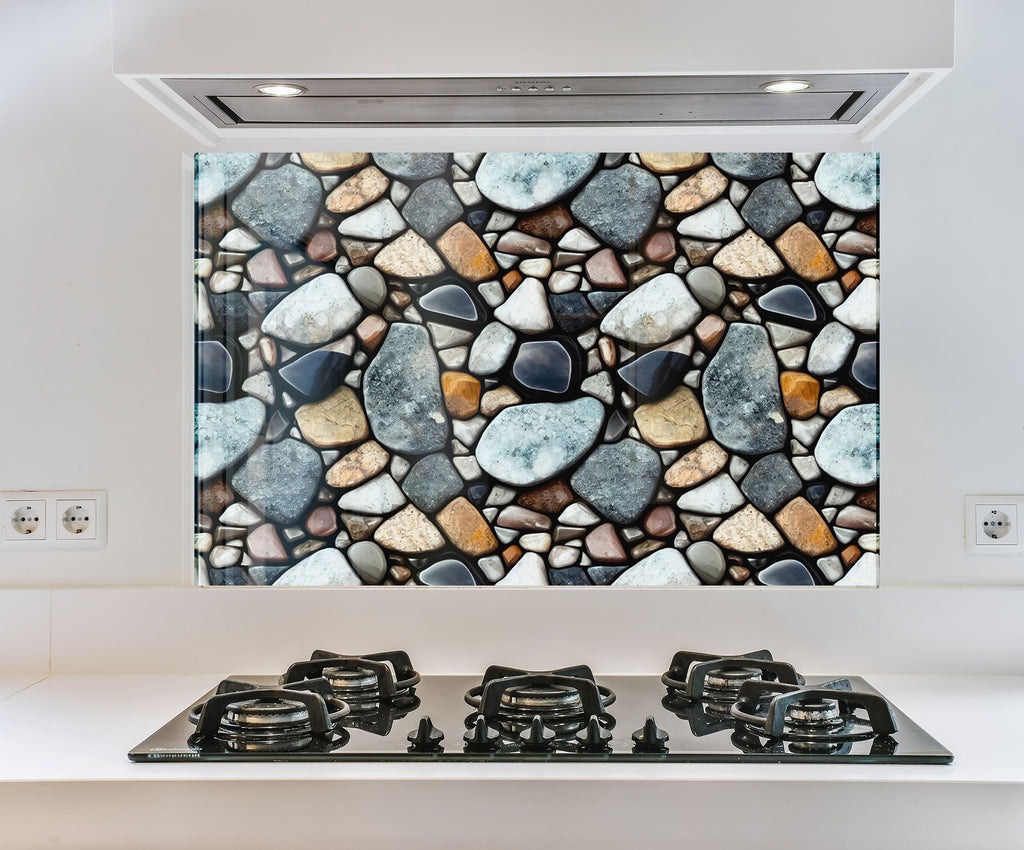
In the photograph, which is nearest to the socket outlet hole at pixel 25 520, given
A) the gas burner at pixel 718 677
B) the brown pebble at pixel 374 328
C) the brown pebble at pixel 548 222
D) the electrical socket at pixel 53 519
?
the electrical socket at pixel 53 519

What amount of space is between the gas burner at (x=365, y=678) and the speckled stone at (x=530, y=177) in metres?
0.77

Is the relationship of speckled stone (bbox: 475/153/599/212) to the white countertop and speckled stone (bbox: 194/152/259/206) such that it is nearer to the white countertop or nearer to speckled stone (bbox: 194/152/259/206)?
speckled stone (bbox: 194/152/259/206)

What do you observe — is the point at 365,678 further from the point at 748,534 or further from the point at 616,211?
the point at 616,211

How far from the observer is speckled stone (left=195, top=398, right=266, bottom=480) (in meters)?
1.41

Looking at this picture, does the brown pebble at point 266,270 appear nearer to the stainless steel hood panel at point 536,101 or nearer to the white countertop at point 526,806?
the stainless steel hood panel at point 536,101

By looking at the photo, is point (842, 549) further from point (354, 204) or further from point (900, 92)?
point (354, 204)

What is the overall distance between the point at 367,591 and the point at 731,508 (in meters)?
0.63

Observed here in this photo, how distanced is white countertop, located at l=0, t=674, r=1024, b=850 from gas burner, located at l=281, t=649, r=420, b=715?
224 mm

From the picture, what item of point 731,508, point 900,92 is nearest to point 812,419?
point 731,508

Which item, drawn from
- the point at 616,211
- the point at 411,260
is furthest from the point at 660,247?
the point at 411,260

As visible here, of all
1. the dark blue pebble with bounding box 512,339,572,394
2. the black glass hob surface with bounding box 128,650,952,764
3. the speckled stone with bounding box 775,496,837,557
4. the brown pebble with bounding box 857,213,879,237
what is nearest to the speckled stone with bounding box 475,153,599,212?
the dark blue pebble with bounding box 512,339,572,394

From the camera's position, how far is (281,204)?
4.65 ft

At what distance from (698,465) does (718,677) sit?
1.22 feet

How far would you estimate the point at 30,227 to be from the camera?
4.52 ft
